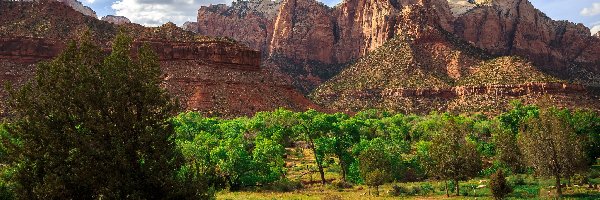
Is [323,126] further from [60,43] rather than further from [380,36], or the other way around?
[380,36]

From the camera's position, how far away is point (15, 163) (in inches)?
613

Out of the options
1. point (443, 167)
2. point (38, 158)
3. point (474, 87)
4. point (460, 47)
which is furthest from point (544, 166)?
point (460, 47)

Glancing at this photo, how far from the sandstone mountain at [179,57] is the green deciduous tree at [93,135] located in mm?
82734

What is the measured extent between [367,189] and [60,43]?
3100 inches

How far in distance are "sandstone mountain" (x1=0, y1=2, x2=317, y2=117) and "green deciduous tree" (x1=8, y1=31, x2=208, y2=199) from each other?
271 feet

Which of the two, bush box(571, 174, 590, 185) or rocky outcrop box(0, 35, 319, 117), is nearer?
bush box(571, 174, 590, 185)

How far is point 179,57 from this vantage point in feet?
373

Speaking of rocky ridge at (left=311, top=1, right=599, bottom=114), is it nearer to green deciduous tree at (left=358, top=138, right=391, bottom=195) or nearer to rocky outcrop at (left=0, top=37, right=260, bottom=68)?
rocky outcrop at (left=0, top=37, right=260, bottom=68)

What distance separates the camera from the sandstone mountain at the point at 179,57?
100375mm

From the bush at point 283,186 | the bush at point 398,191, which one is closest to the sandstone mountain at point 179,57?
the bush at point 283,186

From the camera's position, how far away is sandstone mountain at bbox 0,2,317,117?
10038 centimetres

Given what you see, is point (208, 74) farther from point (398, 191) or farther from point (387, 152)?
point (398, 191)

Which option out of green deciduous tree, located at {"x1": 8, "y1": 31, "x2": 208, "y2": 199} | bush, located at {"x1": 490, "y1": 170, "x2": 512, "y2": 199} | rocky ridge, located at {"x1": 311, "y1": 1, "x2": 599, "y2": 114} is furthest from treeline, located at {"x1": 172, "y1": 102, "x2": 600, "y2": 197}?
rocky ridge, located at {"x1": 311, "y1": 1, "x2": 599, "y2": 114}

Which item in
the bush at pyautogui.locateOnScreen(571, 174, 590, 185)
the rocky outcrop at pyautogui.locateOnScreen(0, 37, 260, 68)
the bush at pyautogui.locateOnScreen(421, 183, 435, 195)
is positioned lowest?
the bush at pyautogui.locateOnScreen(421, 183, 435, 195)
